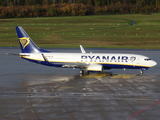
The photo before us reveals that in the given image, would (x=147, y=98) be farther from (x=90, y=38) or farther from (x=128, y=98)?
(x=90, y=38)

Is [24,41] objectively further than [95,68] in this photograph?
Yes

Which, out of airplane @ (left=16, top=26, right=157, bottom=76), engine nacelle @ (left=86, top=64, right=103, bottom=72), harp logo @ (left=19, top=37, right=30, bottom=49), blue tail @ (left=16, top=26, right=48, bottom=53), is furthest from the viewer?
harp logo @ (left=19, top=37, right=30, bottom=49)

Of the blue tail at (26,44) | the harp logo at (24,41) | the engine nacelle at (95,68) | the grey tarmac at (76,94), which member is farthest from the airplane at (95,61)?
the harp logo at (24,41)

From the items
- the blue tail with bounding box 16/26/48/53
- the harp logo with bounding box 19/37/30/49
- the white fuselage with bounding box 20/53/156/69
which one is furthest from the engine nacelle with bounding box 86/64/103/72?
the harp logo with bounding box 19/37/30/49

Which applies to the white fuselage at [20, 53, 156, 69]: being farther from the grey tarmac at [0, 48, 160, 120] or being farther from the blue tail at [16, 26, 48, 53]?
the blue tail at [16, 26, 48, 53]

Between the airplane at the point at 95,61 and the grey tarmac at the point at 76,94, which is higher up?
the airplane at the point at 95,61

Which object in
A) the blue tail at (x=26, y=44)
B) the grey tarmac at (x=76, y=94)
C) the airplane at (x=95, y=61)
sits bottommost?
the grey tarmac at (x=76, y=94)

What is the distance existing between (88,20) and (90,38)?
50420mm

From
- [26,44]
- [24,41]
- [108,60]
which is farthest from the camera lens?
Answer: [24,41]

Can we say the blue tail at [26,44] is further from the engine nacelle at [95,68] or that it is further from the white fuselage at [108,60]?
the engine nacelle at [95,68]

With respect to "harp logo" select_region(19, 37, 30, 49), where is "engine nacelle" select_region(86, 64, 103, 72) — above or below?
below

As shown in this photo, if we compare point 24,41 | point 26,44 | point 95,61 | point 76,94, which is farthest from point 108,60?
point 24,41

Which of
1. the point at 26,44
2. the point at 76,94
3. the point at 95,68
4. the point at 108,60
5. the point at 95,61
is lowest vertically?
the point at 76,94

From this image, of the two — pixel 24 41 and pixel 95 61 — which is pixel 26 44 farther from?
pixel 95 61
